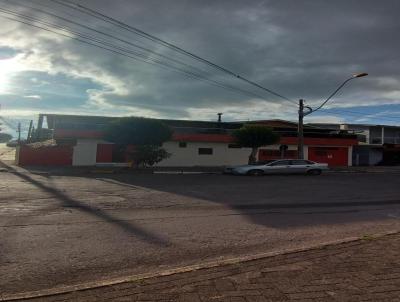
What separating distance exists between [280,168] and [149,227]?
22.9 metres

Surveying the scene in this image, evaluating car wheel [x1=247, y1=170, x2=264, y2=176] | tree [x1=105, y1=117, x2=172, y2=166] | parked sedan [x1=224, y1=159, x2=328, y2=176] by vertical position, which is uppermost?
tree [x1=105, y1=117, x2=172, y2=166]

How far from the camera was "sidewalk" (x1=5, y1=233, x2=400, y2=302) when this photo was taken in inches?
182

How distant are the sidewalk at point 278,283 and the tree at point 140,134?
89.2 feet

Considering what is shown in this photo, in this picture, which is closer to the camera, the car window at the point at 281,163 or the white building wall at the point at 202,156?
the car window at the point at 281,163

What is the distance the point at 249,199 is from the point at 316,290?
10.6 metres

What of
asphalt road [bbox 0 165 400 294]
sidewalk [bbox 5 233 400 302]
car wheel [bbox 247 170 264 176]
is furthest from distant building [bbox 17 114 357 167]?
sidewalk [bbox 5 233 400 302]

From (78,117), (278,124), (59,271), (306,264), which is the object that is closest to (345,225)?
(306,264)

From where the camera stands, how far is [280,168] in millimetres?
31344

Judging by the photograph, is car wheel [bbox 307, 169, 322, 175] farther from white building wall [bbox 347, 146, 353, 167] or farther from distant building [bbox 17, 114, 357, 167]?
white building wall [bbox 347, 146, 353, 167]

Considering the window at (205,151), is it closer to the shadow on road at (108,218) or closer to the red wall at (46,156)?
the red wall at (46,156)

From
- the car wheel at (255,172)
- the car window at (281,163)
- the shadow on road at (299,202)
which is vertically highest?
the car window at (281,163)

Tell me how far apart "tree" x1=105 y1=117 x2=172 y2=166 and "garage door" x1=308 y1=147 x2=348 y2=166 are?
19.5 m

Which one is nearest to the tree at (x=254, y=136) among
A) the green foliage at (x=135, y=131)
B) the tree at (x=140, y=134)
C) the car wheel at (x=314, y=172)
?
the car wheel at (x=314, y=172)

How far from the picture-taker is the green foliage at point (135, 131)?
32.8 meters
